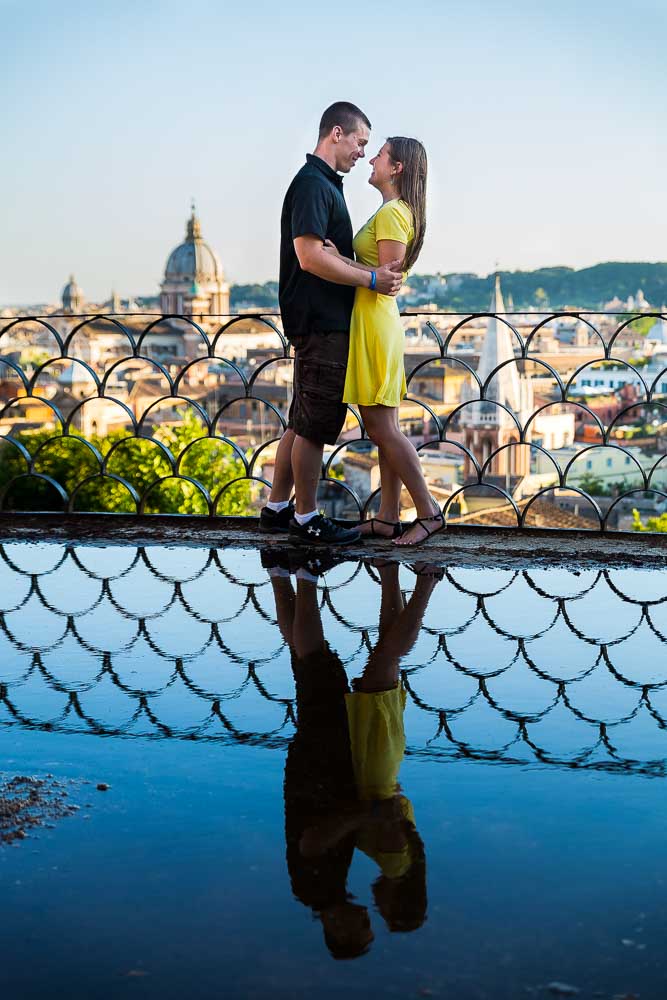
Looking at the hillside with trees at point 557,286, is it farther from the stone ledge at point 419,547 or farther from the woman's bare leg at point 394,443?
the woman's bare leg at point 394,443

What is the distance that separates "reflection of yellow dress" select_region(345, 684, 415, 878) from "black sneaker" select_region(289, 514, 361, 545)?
1.10 metres

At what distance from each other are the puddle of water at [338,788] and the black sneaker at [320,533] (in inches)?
14.3

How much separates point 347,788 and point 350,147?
1807 mm

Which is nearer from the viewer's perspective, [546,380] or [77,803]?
[77,803]

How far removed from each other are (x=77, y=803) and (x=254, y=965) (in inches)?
18.1

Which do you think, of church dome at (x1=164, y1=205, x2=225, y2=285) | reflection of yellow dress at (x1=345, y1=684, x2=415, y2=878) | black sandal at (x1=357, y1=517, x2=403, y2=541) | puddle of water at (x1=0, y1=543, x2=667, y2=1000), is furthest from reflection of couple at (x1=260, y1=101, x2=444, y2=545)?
church dome at (x1=164, y1=205, x2=225, y2=285)

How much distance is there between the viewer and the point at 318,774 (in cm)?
168

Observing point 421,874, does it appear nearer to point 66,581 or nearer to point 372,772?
point 372,772

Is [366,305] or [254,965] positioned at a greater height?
[366,305]

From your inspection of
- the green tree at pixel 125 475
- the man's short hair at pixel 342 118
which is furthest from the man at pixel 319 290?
the green tree at pixel 125 475

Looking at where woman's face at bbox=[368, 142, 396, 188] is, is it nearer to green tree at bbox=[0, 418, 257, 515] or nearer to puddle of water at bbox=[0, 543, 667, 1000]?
puddle of water at bbox=[0, 543, 667, 1000]

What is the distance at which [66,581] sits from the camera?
291 cm

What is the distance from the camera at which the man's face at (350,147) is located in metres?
2.97

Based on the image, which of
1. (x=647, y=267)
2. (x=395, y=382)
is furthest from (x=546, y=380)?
(x=395, y=382)
